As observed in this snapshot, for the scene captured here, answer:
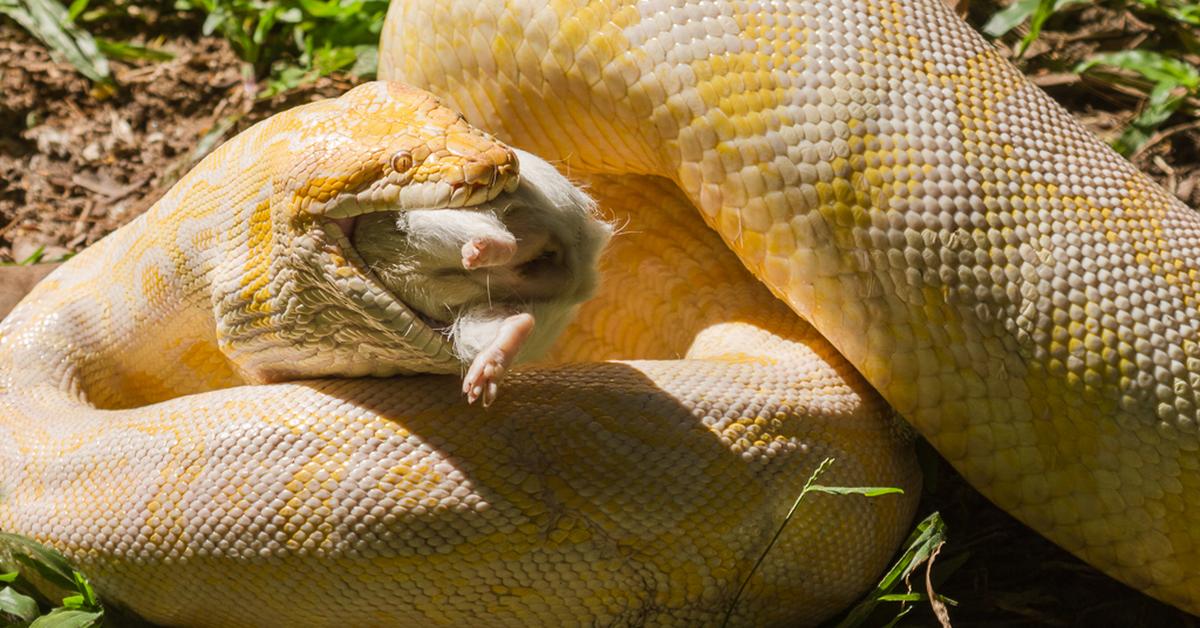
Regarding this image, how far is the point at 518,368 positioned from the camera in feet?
10.0

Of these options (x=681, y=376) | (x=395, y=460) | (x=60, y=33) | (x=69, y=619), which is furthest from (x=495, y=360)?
(x=60, y=33)

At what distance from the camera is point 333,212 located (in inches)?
101

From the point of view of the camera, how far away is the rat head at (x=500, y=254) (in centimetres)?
245

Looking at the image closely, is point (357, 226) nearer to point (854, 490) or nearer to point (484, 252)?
point (484, 252)

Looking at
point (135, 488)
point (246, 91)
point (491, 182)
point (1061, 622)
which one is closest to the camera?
point (491, 182)

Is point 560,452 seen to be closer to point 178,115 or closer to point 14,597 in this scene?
point 14,597

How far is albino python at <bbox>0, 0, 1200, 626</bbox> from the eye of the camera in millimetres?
2705

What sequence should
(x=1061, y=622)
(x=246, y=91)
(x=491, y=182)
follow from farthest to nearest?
(x=246, y=91) → (x=1061, y=622) → (x=491, y=182)

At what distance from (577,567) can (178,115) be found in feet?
12.0

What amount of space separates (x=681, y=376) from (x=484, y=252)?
2.71ft

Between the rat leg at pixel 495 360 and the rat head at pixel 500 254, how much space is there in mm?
93

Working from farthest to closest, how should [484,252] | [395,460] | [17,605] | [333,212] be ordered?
[17,605] < [395,460] < [333,212] < [484,252]

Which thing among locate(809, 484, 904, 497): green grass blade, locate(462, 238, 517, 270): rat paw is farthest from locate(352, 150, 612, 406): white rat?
locate(809, 484, 904, 497): green grass blade

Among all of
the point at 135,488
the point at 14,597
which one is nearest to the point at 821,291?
the point at 135,488
